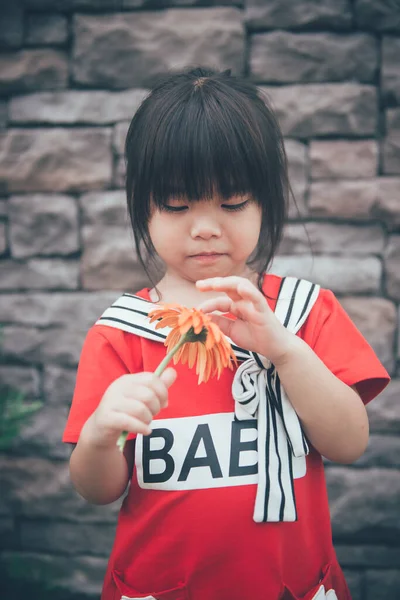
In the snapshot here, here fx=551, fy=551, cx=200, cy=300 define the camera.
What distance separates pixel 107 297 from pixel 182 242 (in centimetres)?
73

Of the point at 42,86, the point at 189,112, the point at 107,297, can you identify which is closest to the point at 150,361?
the point at 189,112

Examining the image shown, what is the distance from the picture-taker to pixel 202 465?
35.3 inches

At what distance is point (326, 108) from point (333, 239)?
0.36 meters

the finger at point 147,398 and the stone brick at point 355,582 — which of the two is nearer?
the finger at point 147,398

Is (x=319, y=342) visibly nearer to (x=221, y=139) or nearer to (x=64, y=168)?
(x=221, y=139)

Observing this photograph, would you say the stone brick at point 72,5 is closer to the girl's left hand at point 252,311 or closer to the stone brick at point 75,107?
the stone brick at point 75,107

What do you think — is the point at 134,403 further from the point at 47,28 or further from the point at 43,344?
the point at 47,28

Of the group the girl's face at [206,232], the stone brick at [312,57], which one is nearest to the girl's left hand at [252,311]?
the girl's face at [206,232]

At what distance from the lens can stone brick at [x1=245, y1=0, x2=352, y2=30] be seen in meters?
1.48

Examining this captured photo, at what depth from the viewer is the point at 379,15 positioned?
1479 mm

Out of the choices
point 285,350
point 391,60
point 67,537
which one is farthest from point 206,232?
point 67,537

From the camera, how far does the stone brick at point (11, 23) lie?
1.54 meters

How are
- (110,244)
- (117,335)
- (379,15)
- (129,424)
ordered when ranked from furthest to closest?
(110,244)
(379,15)
(117,335)
(129,424)

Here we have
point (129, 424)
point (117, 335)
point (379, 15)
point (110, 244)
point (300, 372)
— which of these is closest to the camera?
point (129, 424)
